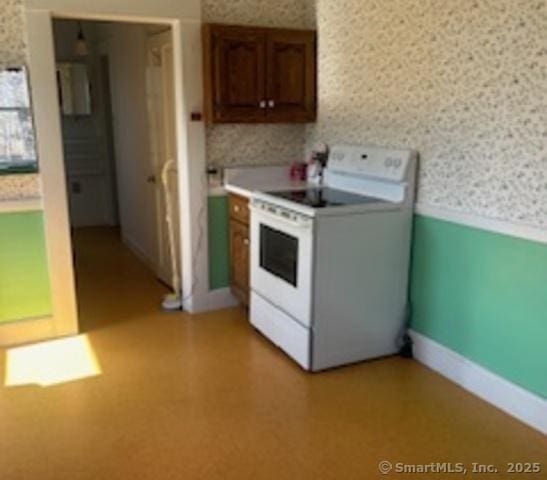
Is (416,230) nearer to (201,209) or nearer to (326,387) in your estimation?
(326,387)

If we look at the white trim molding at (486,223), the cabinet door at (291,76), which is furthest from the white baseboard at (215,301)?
the white trim molding at (486,223)

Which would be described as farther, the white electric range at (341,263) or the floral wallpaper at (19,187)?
the floral wallpaper at (19,187)

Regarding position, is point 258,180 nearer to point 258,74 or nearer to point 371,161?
point 258,74

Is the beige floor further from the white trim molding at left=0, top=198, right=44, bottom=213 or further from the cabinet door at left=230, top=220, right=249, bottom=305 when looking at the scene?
the white trim molding at left=0, top=198, right=44, bottom=213

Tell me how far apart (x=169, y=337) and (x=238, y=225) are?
94cm

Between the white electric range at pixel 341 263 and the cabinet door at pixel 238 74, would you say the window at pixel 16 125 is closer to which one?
the cabinet door at pixel 238 74

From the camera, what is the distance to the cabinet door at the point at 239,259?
3.93 m

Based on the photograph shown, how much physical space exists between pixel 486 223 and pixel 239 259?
1852 millimetres

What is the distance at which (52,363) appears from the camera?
3352 millimetres

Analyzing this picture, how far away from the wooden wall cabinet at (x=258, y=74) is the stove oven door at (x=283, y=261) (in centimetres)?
78

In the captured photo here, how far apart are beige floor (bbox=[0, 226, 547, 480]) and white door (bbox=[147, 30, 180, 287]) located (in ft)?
→ 3.85

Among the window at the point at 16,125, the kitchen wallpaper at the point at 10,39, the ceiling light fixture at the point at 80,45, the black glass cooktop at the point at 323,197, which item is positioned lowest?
the black glass cooktop at the point at 323,197

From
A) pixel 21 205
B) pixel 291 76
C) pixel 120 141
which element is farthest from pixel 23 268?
pixel 120 141

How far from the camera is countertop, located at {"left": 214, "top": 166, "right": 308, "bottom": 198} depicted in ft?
12.8
